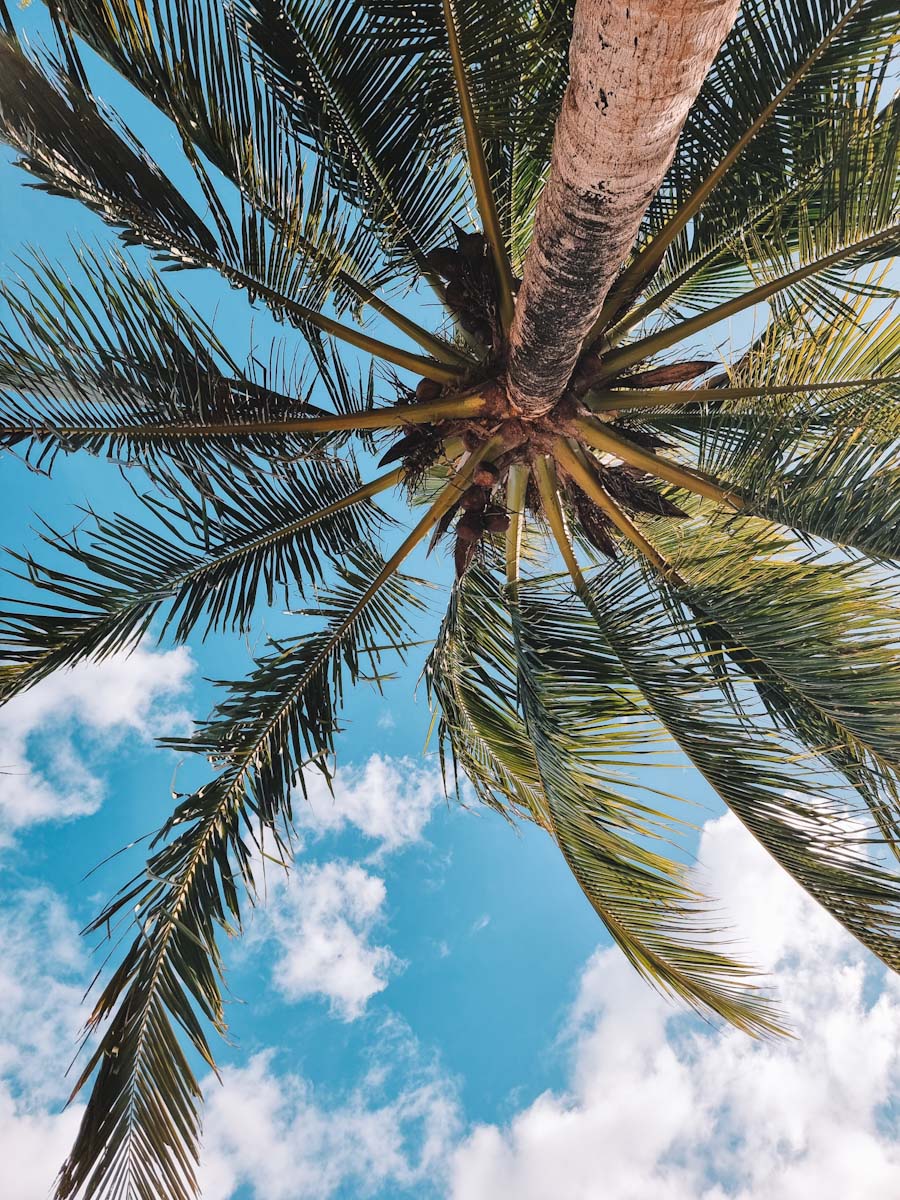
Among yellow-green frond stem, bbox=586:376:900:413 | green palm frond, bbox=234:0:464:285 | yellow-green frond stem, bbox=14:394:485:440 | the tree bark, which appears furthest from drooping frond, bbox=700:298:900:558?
green palm frond, bbox=234:0:464:285

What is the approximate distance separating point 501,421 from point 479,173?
1129 mm

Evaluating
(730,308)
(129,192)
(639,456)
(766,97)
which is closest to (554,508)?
(639,456)

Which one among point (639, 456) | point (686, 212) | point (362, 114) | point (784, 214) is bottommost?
point (639, 456)

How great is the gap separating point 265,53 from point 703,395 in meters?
2.54

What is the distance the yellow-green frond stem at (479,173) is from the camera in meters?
3.43

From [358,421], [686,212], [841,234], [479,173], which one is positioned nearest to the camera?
[841,234]

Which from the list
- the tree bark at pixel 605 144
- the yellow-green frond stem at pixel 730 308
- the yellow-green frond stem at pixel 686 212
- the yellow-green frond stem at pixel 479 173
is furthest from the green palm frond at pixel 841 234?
the yellow-green frond stem at pixel 479 173

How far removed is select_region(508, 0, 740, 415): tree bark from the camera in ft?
6.38

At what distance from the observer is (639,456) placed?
430cm

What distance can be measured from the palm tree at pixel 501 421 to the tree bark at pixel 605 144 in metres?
0.02

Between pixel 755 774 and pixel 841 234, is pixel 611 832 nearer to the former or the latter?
pixel 755 774

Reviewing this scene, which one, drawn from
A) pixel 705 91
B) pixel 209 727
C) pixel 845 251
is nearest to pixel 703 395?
pixel 845 251

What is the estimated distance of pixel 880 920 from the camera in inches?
132

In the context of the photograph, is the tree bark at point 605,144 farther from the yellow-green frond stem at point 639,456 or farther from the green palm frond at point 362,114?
the green palm frond at point 362,114
